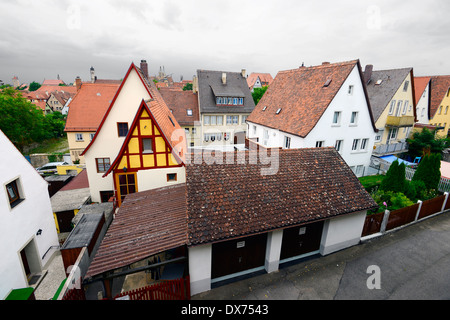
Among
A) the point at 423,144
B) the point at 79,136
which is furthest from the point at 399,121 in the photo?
the point at 79,136

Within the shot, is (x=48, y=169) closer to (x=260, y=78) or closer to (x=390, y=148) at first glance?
(x=390, y=148)

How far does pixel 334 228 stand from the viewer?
1046 centimetres

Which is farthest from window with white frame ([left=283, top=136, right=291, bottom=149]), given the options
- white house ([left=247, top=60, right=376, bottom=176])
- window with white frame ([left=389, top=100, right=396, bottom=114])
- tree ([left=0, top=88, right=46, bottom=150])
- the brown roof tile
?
tree ([left=0, top=88, right=46, bottom=150])

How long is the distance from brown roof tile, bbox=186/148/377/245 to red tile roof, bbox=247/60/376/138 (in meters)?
7.17

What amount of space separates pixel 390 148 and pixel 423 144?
4281mm

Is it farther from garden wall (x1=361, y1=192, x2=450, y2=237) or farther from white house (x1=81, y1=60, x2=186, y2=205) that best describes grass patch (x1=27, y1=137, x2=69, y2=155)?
garden wall (x1=361, y1=192, x2=450, y2=237)

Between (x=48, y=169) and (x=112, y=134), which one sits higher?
(x=112, y=134)

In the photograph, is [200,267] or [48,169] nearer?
[200,267]

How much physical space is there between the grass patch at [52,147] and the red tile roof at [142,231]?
1488 inches

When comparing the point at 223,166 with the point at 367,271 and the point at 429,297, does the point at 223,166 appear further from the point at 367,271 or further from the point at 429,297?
the point at 429,297

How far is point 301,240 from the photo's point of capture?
10383 millimetres

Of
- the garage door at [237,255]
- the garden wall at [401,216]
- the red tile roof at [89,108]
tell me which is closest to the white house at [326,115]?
the garden wall at [401,216]

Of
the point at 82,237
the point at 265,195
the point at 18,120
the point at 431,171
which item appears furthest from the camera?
the point at 18,120

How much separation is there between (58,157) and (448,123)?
61050 mm
